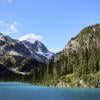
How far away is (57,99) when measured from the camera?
4665 inches

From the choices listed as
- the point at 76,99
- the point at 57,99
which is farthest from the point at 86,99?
the point at 57,99

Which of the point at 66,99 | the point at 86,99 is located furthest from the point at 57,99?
the point at 86,99

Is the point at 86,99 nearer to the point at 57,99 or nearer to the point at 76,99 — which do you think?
the point at 76,99

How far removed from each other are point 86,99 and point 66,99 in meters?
7.60

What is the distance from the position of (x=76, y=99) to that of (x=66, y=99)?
3.93 m

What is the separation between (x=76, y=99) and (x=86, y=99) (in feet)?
12.1

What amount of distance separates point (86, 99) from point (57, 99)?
11123 millimetres

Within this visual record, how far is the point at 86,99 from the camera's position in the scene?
11419cm

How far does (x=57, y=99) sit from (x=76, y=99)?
7.45m

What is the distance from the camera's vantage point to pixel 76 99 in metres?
115

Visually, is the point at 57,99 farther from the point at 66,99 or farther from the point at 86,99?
the point at 86,99
